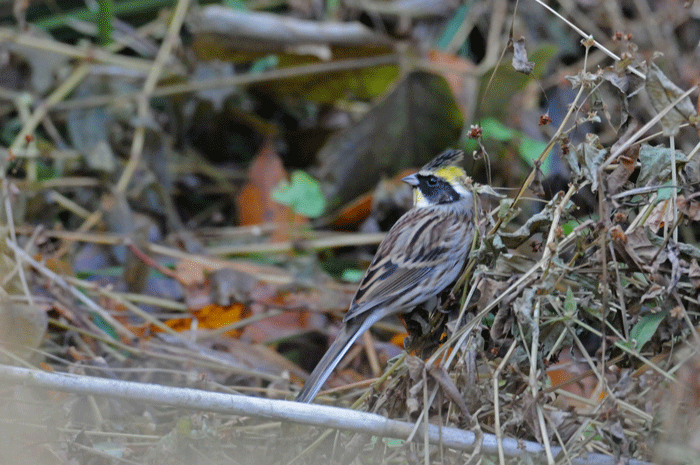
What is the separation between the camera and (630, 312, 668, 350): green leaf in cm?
226

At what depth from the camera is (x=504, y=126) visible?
5.59 metres

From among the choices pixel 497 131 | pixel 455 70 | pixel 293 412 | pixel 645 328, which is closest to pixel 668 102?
pixel 645 328

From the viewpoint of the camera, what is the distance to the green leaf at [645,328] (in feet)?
7.40

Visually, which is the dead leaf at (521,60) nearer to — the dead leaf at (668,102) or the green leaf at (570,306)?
the dead leaf at (668,102)

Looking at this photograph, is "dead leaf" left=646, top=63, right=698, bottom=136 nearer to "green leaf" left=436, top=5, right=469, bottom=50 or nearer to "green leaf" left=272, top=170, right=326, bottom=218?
"green leaf" left=272, top=170, right=326, bottom=218

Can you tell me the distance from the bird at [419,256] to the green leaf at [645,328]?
755mm

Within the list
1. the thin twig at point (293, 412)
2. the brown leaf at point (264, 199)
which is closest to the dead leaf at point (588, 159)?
the thin twig at point (293, 412)

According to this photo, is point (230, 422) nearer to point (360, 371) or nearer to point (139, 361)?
point (139, 361)

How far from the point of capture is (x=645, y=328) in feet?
7.50

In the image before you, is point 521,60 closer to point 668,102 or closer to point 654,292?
point 668,102

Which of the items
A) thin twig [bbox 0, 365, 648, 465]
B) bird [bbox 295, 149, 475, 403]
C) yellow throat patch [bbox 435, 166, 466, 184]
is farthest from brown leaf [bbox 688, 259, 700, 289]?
yellow throat patch [bbox 435, 166, 466, 184]

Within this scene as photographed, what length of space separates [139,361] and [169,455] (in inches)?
36.2

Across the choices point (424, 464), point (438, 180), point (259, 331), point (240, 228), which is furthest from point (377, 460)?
point (240, 228)

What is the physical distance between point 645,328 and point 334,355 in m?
1.13
